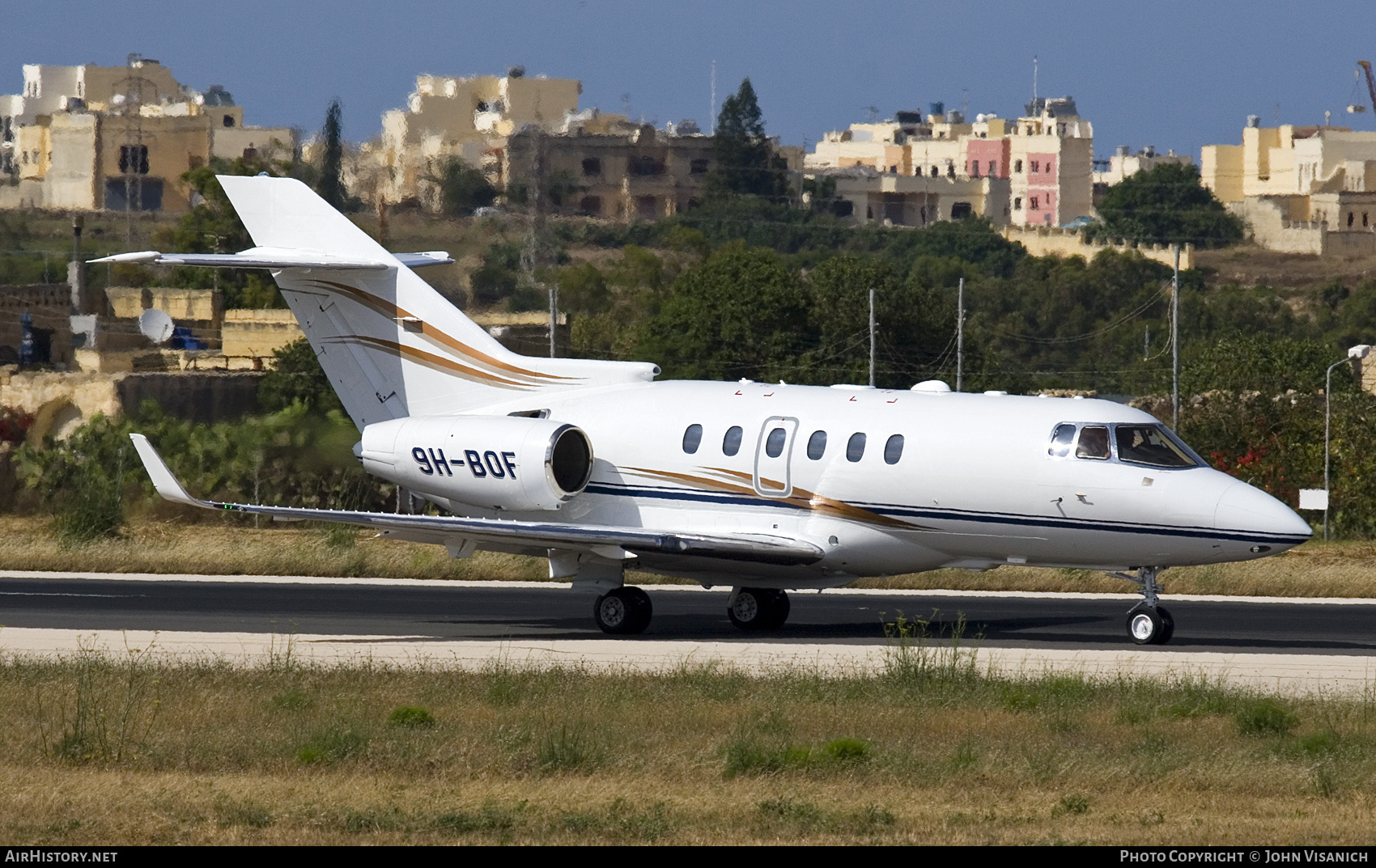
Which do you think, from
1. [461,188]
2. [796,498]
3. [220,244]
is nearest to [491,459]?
[796,498]

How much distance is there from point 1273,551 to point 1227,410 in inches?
1203

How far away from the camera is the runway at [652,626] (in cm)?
2034

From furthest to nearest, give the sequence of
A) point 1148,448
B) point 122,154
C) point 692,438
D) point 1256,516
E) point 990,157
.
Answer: point 990,157
point 122,154
point 692,438
point 1148,448
point 1256,516

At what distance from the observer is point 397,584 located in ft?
99.1

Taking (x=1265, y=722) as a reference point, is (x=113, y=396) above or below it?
above

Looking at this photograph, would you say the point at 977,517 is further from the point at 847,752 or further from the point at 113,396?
the point at 113,396

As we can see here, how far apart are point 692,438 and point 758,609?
237cm

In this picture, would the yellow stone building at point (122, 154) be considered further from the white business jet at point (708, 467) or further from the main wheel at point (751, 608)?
the main wheel at point (751, 608)

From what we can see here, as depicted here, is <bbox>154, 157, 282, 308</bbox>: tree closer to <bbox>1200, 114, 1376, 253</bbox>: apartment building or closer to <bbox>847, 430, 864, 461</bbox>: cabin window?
<bbox>847, 430, 864, 461</bbox>: cabin window

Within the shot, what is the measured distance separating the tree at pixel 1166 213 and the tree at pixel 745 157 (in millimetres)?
29065

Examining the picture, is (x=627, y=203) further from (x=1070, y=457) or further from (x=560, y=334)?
(x=1070, y=457)

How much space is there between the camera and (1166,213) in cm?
16488

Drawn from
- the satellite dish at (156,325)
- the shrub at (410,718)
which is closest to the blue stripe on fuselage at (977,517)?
the shrub at (410,718)

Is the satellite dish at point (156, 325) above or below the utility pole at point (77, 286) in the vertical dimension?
below
